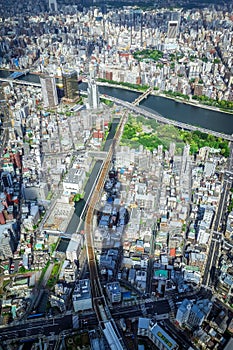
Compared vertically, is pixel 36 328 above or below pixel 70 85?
below

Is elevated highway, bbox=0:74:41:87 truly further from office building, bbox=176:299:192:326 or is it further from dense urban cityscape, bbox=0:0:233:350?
office building, bbox=176:299:192:326

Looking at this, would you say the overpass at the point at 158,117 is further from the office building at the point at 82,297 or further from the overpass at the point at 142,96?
the office building at the point at 82,297

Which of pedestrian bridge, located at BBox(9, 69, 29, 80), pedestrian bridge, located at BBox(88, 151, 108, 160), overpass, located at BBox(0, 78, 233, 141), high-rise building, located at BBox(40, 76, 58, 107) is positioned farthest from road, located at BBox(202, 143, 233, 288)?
pedestrian bridge, located at BBox(9, 69, 29, 80)

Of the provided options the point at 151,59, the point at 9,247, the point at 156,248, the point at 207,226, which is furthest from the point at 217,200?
the point at 151,59

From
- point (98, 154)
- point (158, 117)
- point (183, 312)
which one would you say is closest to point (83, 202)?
point (98, 154)

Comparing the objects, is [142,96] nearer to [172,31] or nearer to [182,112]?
[182,112]

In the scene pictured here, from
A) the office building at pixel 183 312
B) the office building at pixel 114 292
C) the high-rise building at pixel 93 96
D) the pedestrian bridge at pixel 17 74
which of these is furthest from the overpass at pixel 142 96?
the office building at pixel 183 312
